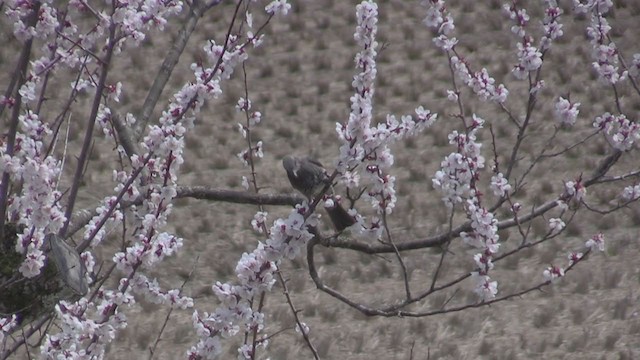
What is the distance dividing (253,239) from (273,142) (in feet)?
5.81

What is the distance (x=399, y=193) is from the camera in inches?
386

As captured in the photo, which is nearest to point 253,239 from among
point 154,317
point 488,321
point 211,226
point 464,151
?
point 211,226

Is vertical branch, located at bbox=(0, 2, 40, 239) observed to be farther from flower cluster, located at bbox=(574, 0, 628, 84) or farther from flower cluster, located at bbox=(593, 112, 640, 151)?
flower cluster, located at bbox=(574, 0, 628, 84)

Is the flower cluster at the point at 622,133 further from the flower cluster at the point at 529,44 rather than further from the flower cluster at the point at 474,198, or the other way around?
the flower cluster at the point at 474,198

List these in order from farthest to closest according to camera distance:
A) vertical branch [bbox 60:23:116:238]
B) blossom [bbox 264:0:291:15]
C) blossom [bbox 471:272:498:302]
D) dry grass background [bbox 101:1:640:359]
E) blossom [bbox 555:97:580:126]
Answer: dry grass background [bbox 101:1:640:359] < blossom [bbox 555:97:580:126] < blossom [bbox 471:272:498:302] < blossom [bbox 264:0:291:15] < vertical branch [bbox 60:23:116:238]

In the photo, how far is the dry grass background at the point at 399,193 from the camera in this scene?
25.4 feet

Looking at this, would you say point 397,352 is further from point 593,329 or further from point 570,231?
point 570,231

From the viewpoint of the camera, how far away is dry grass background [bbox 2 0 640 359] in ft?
25.4

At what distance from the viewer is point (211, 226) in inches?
365

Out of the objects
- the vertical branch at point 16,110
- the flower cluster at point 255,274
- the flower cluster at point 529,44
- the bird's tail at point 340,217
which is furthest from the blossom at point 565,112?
the vertical branch at point 16,110

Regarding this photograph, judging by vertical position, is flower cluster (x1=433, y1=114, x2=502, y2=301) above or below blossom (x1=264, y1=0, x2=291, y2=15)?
below

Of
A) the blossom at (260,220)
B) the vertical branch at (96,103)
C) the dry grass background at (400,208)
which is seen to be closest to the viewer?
the vertical branch at (96,103)

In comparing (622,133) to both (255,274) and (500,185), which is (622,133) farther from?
(255,274)

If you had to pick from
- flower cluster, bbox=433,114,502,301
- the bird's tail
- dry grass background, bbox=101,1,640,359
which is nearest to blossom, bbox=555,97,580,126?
flower cluster, bbox=433,114,502,301
